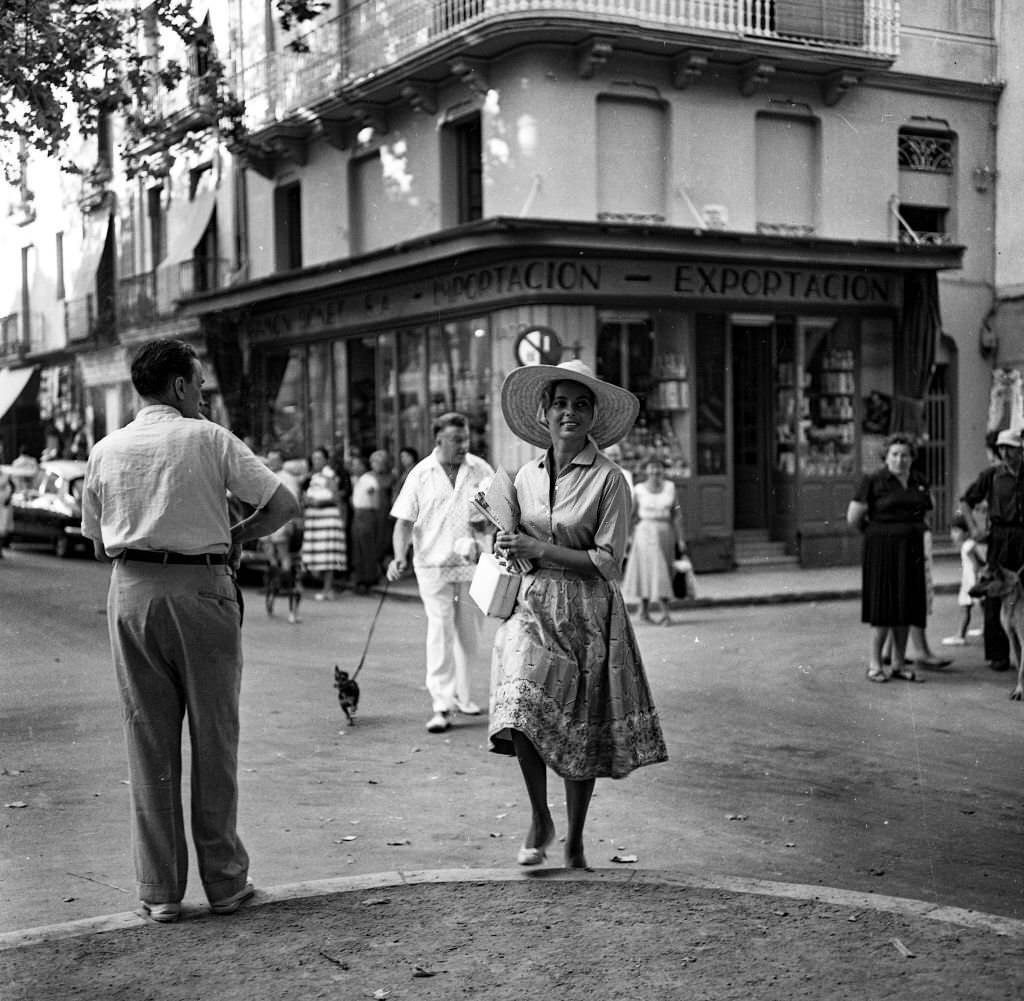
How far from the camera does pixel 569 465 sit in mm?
5680

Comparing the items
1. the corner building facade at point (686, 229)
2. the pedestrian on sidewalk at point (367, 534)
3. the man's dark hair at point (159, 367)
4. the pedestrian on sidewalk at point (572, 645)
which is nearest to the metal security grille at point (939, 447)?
the corner building facade at point (686, 229)

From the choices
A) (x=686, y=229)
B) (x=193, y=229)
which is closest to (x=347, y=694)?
(x=686, y=229)

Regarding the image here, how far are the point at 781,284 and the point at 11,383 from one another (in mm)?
24561

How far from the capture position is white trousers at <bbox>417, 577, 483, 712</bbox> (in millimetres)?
9383

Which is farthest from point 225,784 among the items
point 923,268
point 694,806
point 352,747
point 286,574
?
point 923,268

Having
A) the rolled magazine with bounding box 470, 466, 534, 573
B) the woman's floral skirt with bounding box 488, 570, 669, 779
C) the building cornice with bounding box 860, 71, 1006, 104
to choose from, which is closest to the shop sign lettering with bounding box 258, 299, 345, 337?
the building cornice with bounding box 860, 71, 1006, 104

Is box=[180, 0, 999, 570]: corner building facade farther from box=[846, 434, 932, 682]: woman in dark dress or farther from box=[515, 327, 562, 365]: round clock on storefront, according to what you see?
box=[846, 434, 932, 682]: woman in dark dress

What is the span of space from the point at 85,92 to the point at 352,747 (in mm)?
6903

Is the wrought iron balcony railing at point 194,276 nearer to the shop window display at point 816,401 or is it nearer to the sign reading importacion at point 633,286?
the sign reading importacion at point 633,286

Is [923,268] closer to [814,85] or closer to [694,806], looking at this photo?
[814,85]

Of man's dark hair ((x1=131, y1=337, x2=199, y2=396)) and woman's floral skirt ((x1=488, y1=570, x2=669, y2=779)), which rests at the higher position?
man's dark hair ((x1=131, y1=337, x2=199, y2=396))

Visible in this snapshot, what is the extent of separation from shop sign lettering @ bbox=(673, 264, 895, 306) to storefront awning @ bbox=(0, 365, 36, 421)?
22.6m

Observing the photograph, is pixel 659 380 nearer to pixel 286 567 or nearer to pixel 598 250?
pixel 598 250

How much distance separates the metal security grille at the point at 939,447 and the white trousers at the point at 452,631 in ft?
51.2
